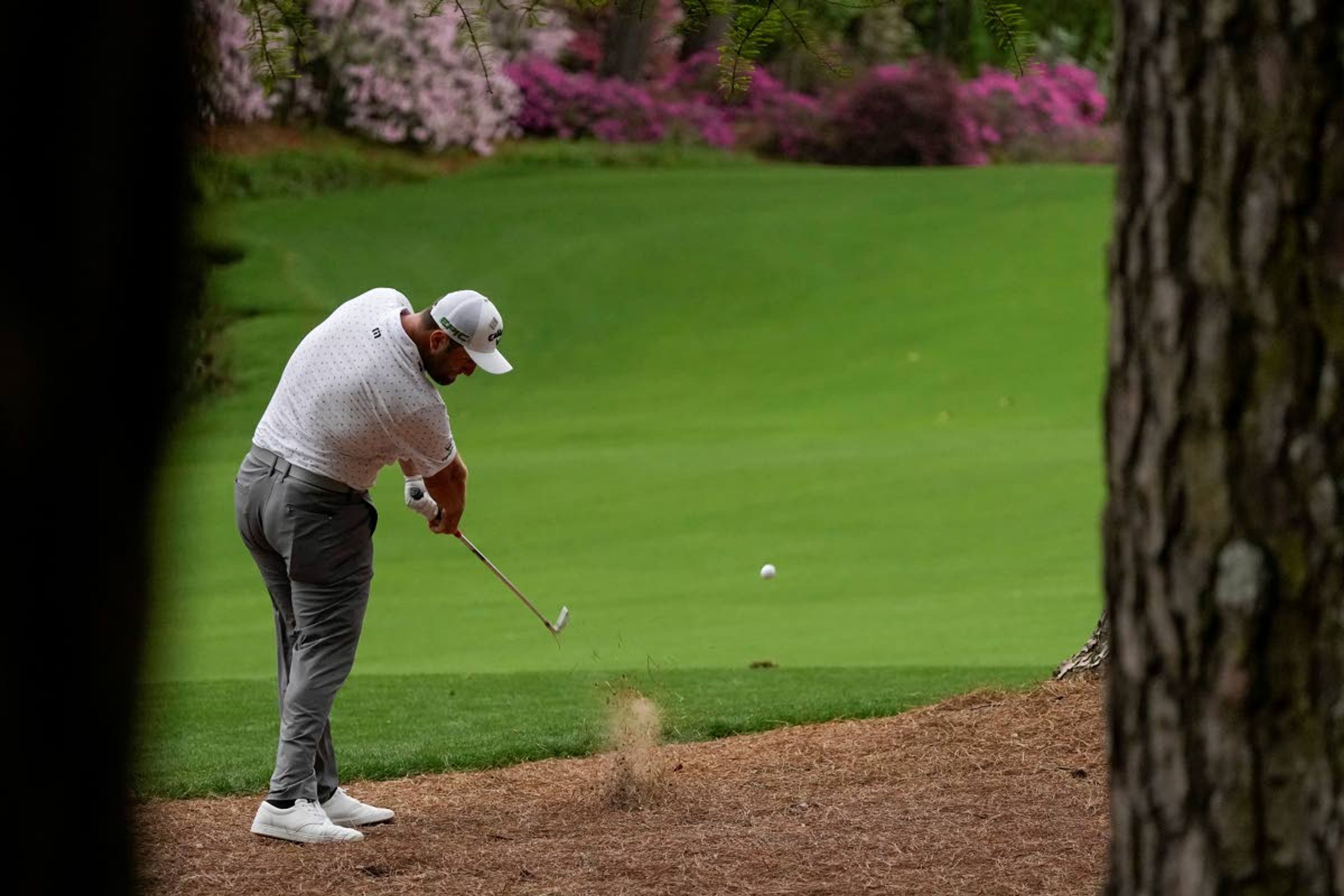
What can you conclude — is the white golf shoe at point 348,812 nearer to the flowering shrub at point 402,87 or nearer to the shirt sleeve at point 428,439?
the shirt sleeve at point 428,439

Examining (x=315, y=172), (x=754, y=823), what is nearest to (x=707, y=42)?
(x=315, y=172)

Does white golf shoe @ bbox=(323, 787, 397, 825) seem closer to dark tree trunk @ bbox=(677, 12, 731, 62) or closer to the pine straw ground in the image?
the pine straw ground

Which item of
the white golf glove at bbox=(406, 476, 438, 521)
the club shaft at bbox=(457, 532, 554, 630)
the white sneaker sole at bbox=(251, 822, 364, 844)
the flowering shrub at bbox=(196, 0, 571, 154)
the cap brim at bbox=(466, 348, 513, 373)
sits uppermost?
the cap brim at bbox=(466, 348, 513, 373)

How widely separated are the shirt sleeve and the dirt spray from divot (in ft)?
4.11

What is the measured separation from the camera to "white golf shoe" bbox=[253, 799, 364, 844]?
6367 millimetres

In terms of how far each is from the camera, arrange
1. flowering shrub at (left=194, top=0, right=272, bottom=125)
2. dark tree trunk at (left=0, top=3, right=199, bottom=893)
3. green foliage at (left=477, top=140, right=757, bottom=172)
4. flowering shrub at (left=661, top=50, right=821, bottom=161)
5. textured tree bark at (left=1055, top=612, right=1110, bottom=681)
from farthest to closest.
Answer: flowering shrub at (left=661, top=50, right=821, bottom=161), green foliage at (left=477, top=140, right=757, bottom=172), flowering shrub at (left=194, top=0, right=272, bottom=125), textured tree bark at (left=1055, top=612, right=1110, bottom=681), dark tree trunk at (left=0, top=3, right=199, bottom=893)

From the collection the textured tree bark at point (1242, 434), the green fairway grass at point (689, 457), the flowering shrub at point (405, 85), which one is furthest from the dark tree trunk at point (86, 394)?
the flowering shrub at point (405, 85)

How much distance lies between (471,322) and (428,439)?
0.40 m

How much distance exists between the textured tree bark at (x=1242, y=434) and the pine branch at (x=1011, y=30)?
297 cm

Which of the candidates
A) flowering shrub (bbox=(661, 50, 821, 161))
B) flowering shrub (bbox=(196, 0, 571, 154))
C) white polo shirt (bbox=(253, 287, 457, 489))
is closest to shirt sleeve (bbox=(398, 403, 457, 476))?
white polo shirt (bbox=(253, 287, 457, 489))

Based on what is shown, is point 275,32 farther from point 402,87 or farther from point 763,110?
point 763,110

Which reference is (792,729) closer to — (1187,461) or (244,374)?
(1187,461)

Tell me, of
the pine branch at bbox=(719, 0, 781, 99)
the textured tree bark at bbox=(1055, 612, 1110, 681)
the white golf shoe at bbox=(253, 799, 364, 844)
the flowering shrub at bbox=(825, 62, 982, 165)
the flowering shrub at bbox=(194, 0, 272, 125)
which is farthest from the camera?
the flowering shrub at bbox=(825, 62, 982, 165)

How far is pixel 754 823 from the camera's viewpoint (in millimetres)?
6547
